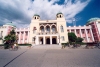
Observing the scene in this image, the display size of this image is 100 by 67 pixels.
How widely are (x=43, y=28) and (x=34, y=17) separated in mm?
7505

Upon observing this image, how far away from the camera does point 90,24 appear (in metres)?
36.5

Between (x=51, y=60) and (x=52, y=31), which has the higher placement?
(x=52, y=31)

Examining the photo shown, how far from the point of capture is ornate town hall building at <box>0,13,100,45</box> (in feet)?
84.5

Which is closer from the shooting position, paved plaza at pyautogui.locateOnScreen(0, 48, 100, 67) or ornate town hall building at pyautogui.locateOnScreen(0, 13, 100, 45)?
paved plaza at pyautogui.locateOnScreen(0, 48, 100, 67)

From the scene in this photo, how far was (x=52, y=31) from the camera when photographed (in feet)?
101

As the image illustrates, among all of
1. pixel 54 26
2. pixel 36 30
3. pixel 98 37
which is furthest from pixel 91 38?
pixel 36 30

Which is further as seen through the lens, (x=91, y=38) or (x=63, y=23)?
(x=91, y=38)

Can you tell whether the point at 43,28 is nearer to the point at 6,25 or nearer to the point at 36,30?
the point at 36,30

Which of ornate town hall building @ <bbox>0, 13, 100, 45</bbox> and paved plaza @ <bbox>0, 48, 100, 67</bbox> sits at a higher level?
ornate town hall building @ <bbox>0, 13, 100, 45</bbox>

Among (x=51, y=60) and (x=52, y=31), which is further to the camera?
(x=52, y=31)

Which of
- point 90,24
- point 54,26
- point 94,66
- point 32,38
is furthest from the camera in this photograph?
point 90,24

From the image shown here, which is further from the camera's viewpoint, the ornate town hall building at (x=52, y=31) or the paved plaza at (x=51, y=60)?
the ornate town hall building at (x=52, y=31)

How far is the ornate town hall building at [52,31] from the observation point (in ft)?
84.5

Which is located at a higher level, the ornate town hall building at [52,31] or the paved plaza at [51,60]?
the ornate town hall building at [52,31]
